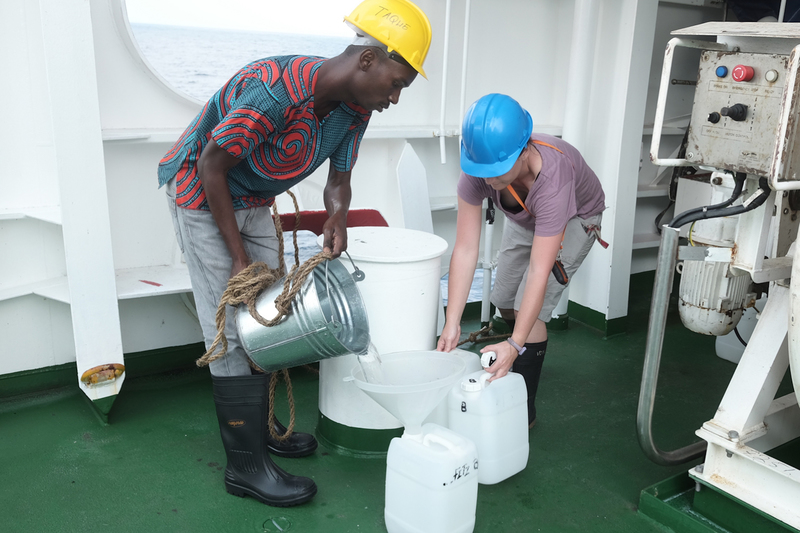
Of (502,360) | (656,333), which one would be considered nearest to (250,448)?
(502,360)

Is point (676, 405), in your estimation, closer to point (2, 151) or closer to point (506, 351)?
point (506, 351)

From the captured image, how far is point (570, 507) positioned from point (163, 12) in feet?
9.38

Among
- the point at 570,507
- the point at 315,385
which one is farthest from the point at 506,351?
the point at 315,385

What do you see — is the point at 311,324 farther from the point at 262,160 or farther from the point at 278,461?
the point at 278,461

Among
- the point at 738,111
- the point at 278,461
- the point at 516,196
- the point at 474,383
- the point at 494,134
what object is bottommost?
the point at 278,461

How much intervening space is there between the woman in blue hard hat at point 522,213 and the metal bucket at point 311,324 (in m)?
0.49

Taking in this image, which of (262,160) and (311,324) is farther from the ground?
(262,160)

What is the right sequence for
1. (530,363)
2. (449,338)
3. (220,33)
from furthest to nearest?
(220,33)
(530,363)
(449,338)

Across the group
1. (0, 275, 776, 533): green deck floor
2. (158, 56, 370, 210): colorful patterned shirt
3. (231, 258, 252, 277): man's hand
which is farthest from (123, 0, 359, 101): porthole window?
(0, 275, 776, 533): green deck floor

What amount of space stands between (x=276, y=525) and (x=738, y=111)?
2.06 metres

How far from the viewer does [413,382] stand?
2.37m

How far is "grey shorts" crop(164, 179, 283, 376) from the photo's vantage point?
7.47ft

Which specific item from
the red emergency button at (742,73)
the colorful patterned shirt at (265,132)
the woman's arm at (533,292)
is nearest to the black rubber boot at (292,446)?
the woman's arm at (533,292)

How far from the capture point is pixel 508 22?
414cm
